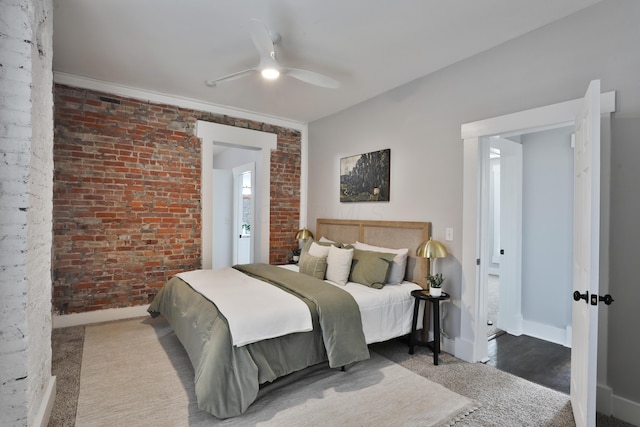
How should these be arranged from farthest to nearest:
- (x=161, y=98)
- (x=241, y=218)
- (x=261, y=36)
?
(x=241, y=218) < (x=161, y=98) < (x=261, y=36)

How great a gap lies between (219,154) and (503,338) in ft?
21.1

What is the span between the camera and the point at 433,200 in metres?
3.30

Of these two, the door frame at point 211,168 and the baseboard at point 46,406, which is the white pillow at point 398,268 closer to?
the door frame at point 211,168

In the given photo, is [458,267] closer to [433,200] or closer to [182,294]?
[433,200]

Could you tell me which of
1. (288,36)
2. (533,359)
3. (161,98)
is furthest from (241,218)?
(533,359)

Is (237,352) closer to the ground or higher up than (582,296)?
closer to the ground

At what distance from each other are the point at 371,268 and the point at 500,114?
1797mm

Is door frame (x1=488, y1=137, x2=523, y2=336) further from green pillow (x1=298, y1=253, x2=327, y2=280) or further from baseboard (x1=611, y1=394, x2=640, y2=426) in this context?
green pillow (x1=298, y1=253, x2=327, y2=280)

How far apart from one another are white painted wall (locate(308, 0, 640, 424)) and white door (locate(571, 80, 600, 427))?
0.35 meters

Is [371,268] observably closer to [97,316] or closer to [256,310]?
[256,310]

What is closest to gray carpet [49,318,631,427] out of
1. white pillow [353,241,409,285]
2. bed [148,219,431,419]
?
bed [148,219,431,419]

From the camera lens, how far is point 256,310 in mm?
2344

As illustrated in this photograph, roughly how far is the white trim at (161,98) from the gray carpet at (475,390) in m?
2.69

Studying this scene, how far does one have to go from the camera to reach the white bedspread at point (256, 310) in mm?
2203
